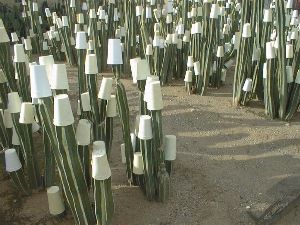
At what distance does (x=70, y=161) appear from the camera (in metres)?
1.04

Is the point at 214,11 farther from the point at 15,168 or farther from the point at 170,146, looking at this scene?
the point at 15,168

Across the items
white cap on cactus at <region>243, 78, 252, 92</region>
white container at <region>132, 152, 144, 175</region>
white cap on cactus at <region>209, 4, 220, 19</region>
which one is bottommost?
white container at <region>132, 152, 144, 175</region>

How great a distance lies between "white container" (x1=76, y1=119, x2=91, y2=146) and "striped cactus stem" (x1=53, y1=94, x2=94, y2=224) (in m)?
0.13

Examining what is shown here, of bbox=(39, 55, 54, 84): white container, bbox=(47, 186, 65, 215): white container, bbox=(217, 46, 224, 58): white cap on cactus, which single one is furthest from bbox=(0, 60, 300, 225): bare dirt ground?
bbox=(39, 55, 54, 84): white container

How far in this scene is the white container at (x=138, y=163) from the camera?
4.38 ft

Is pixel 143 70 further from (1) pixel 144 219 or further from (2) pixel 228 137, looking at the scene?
(2) pixel 228 137

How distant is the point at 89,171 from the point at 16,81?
66 cm

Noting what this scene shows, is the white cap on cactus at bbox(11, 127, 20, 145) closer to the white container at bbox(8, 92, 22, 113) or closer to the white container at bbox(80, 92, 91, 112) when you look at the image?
the white container at bbox(8, 92, 22, 113)

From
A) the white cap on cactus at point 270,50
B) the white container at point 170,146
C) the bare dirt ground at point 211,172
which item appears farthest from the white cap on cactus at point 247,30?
the white container at point 170,146

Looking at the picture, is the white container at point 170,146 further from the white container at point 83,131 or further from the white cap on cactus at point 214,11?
the white cap on cactus at point 214,11

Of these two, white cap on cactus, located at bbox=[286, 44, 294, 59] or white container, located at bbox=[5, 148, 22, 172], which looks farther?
white cap on cactus, located at bbox=[286, 44, 294, 59]

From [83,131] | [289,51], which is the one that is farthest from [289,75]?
[83,131]

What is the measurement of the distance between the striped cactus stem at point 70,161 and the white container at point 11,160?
0.98 ft

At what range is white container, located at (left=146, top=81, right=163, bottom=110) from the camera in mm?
1176
